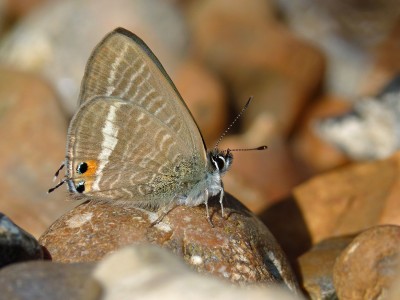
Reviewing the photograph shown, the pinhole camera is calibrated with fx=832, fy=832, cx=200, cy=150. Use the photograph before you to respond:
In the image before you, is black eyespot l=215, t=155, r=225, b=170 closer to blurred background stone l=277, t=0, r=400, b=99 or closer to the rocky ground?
the rocky ground

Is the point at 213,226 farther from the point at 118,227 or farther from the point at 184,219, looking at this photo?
the point at 118,227

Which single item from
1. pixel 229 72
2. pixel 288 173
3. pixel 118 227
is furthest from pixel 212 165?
pixel 229 72

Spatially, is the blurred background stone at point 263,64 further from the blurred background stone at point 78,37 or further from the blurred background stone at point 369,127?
the blurred background stone at point 369,127

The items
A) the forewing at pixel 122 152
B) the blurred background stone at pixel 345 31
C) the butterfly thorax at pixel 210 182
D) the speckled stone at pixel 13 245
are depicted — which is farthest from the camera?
the blurred background stone at pixel 345 31

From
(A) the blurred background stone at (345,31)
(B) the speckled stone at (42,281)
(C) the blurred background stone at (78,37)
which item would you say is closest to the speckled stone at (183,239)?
(B) the speckled stone at (42,281)

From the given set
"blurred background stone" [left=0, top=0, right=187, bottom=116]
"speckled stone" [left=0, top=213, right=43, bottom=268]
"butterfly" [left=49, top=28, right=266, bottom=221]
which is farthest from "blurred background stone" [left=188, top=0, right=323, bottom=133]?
"speckled stone" [left=0, top=213, right=43, bottom=268]

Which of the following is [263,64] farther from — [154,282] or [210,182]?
[154,282]
